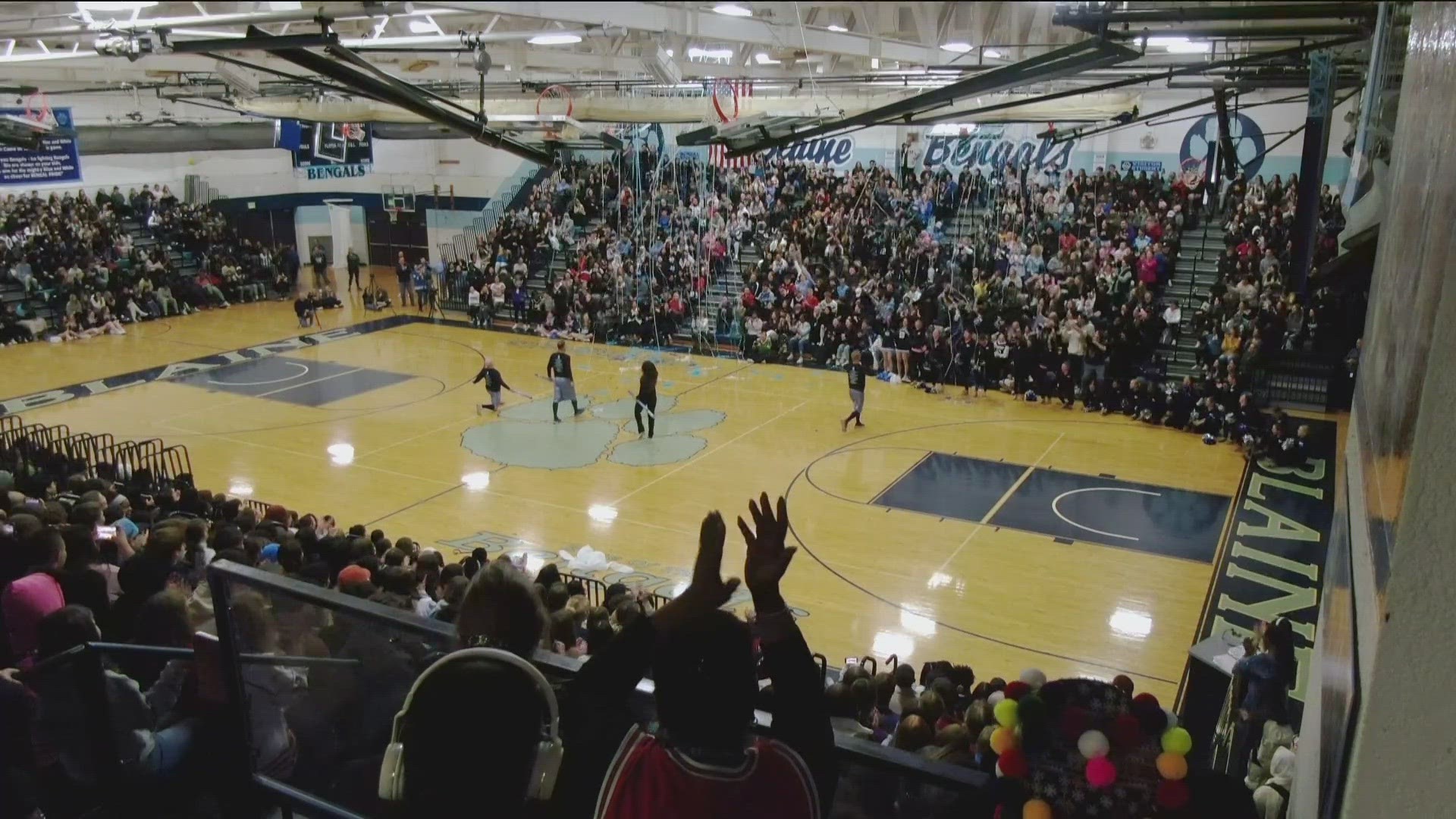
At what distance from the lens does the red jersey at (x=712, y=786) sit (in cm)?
217

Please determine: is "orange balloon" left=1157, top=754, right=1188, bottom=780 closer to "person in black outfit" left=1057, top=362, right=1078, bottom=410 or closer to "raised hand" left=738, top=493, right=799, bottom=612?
"raised hand" left=738, top=493, right=799, bottom=612

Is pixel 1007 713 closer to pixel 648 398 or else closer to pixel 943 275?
pixel 648 398

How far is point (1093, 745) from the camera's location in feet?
10.5

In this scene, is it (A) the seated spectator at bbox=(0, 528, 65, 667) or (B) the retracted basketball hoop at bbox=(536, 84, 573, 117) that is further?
(B) the retracted basketball hoop at bbox=(536, 84, 573, 117)

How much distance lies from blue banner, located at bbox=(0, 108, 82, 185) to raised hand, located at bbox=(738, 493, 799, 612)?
18.4 meters

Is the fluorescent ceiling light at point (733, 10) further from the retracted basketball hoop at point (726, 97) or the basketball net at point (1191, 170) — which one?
the basketball net at point (1191, 170)

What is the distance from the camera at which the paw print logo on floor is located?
1521cm

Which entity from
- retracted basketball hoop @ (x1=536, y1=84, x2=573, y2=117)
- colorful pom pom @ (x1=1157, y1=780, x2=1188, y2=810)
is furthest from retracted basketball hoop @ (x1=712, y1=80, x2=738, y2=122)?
colorful pom pom @ (x1=1157, y1=780, x2=1188, y2=810)

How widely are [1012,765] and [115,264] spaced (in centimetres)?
2962

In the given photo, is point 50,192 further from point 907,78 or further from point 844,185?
point 907,78

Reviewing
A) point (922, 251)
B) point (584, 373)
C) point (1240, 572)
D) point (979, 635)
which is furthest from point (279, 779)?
point (922, 251)

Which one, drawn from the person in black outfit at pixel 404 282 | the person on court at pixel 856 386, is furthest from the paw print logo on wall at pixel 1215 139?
the person in black outfit at pixel 404 282

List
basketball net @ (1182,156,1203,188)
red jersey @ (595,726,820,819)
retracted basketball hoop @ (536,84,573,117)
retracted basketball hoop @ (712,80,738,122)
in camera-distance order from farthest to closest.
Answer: basketball net @ (1182,156,1203,188) → retracted basketball hoop @ (536,84,573,117) → retracted basketball hoop @ (712,80,738,122) → red jersey @ (595,726,820,819)

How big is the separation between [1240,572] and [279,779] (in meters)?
10.2
